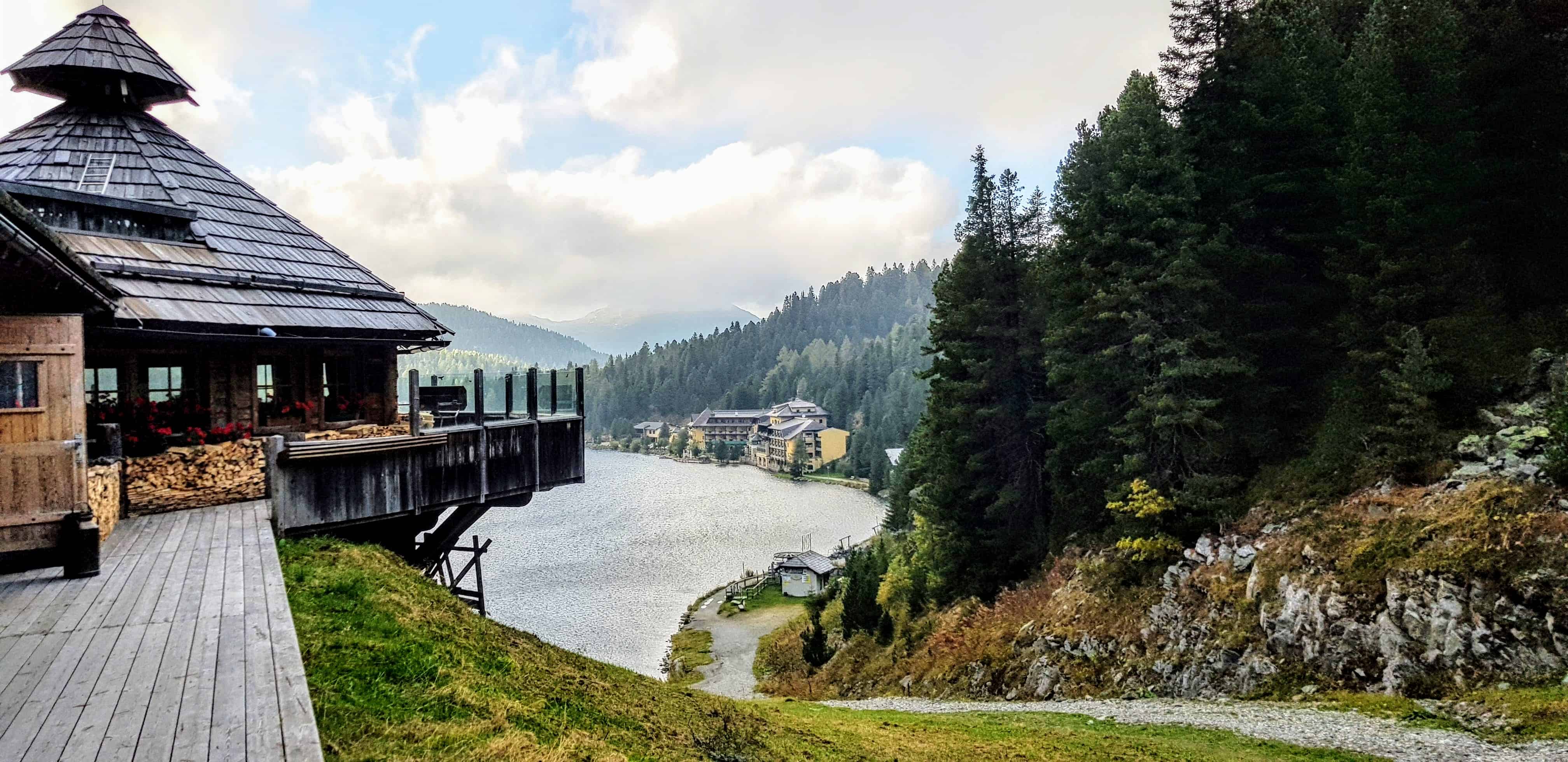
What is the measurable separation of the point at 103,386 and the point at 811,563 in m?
36.7

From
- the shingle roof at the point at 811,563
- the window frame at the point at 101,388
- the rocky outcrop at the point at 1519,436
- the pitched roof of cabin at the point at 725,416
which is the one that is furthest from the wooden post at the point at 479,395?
the pitched roof of cabin at the point at 725,416

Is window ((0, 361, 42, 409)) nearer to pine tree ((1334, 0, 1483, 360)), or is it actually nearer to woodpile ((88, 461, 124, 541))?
woodpile ((88, 461, 124, 541))

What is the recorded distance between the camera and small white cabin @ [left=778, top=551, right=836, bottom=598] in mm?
43938

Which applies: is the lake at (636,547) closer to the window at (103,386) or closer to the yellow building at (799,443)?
the yellow building at (799,443)

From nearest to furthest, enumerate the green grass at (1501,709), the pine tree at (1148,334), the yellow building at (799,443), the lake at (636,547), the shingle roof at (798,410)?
the green grass at (1501,709) → the pine tree at (1148,334) → the lake at (636,547) → the yellow building at (799,443) → the shingle roof at (798,410)

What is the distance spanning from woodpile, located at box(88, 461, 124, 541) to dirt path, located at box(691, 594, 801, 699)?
774 inches

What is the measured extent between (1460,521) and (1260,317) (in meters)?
8.53

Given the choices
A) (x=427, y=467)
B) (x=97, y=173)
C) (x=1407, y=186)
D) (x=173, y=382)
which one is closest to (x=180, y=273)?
(x=173, y=382)

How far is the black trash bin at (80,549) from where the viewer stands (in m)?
7.69

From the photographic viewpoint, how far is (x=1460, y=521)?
41.9 feet

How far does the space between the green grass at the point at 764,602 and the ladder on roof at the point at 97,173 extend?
3252cm

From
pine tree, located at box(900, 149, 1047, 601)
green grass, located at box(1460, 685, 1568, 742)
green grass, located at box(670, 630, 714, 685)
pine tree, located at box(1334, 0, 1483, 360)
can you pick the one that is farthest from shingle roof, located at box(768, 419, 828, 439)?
green grass, located at box(1460, 685, 1568, 742)

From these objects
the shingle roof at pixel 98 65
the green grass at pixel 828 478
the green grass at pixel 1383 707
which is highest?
the shingle roof at pixel 98 65

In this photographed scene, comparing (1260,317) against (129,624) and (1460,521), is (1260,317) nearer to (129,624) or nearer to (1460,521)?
(1460,521)
